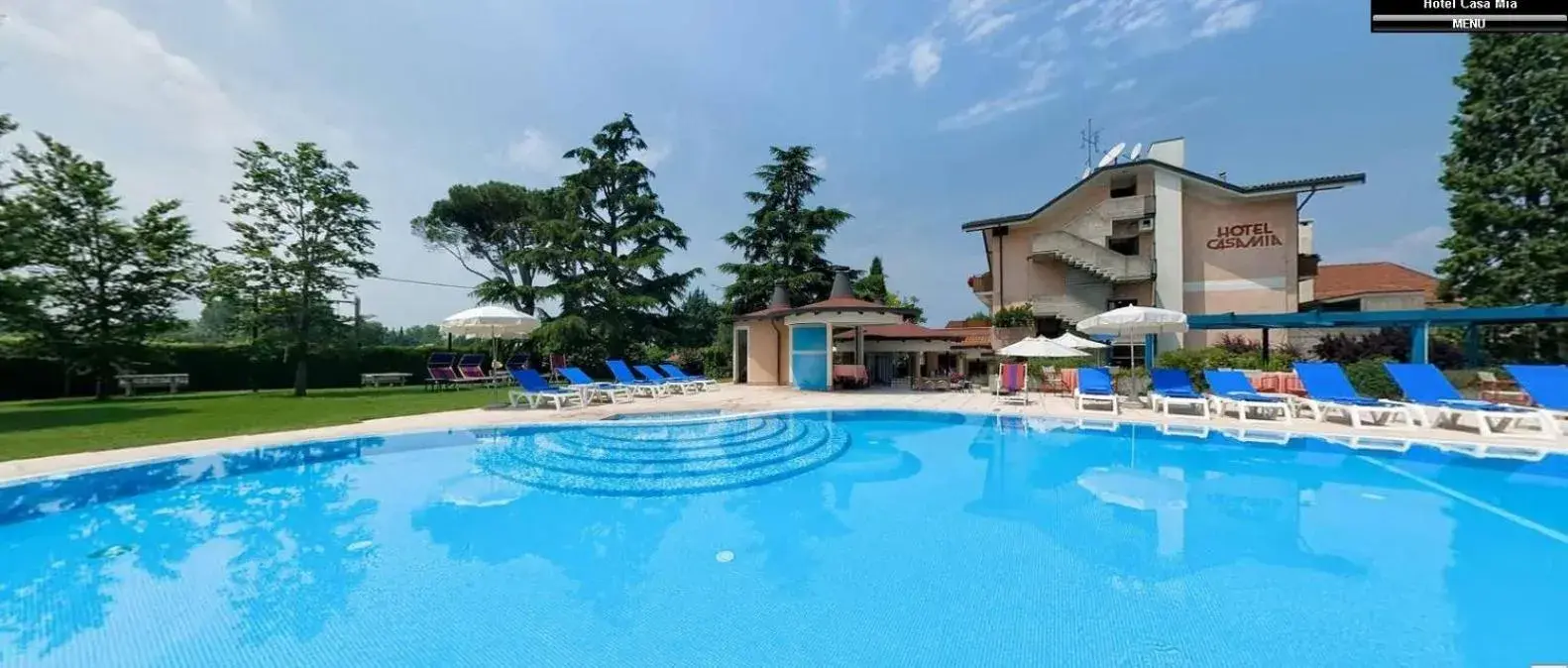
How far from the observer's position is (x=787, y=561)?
451 cm

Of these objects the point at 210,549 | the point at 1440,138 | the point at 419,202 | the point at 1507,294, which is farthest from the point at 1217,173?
the point at 419,202

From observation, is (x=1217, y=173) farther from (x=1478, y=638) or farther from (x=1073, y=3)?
(x=1478, y=638)

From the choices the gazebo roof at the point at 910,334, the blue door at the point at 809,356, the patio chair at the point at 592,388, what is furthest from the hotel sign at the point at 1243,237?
the patio chair at the point at 592,388

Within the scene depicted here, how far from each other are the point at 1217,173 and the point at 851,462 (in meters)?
26.6

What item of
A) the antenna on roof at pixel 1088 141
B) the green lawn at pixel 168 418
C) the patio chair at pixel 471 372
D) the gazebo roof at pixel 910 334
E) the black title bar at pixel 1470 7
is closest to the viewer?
the black title bar at pixel 1470 7

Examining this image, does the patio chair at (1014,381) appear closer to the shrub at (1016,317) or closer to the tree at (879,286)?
the shrub at (1016,317)

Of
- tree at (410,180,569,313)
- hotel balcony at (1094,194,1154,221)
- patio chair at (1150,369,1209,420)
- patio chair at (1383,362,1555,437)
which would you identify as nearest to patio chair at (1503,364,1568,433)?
patio chair at (1383,362,1555,437)

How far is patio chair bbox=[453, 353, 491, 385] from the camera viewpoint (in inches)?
807

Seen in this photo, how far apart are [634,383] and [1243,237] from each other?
24576mm

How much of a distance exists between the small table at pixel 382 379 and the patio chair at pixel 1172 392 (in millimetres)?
28133

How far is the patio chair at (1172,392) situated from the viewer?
39.8ft

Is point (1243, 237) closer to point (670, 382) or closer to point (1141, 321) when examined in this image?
point (1141, 321)

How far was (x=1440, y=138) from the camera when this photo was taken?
19.4m

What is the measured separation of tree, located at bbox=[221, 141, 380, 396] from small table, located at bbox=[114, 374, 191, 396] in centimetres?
487
